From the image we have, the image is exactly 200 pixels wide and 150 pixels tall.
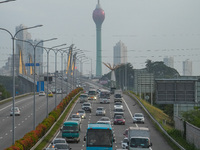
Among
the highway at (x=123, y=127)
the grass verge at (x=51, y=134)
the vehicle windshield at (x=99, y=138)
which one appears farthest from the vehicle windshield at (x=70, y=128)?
the vehicle windshield at (x=99, y=138)

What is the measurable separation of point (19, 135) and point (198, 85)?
83.0 feet

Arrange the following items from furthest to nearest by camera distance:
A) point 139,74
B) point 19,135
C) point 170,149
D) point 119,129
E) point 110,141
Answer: point 139,74
point 119,129
point 19,135
point 170,149
point 110,141

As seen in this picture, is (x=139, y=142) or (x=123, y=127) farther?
(x=123, y=127)

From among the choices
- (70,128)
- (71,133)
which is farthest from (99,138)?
(70,128)

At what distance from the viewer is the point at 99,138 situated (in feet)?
116

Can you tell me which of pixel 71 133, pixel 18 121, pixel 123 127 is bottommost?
pixel 123 127

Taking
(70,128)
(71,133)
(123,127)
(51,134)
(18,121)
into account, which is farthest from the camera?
(18,121)

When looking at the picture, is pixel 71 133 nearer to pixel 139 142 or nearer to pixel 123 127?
pixel 139 142

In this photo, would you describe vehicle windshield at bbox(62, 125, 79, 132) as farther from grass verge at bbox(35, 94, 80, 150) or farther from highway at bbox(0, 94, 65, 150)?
highway at bbox(0, 94, 65, 150)

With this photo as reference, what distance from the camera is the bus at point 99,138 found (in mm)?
34812

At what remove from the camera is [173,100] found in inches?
2579

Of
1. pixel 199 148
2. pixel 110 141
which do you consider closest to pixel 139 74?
pixel 199 148

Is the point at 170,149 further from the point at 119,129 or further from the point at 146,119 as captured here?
the point at 146,119

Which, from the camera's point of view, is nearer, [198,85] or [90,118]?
[198,85]
